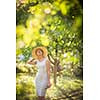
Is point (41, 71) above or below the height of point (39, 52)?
below

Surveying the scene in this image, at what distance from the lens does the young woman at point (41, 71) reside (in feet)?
5.00

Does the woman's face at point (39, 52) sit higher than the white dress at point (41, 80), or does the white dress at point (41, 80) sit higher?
the woman's face at point (39, 52)

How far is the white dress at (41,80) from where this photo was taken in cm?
152

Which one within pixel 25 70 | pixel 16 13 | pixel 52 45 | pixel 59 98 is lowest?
pixel 59 98

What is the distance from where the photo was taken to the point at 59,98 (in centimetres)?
154

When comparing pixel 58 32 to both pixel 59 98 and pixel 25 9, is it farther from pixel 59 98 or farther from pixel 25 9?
pixel 59 98

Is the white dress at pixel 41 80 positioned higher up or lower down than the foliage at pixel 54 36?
lower down

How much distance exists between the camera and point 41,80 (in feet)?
5.01

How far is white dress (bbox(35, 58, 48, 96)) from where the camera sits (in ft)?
5.00

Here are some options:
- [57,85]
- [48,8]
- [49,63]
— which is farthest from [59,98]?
[48,8]

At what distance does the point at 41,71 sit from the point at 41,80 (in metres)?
0.06

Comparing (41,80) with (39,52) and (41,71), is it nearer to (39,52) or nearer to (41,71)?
(41,71)

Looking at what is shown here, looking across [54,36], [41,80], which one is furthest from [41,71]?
[54,36]
